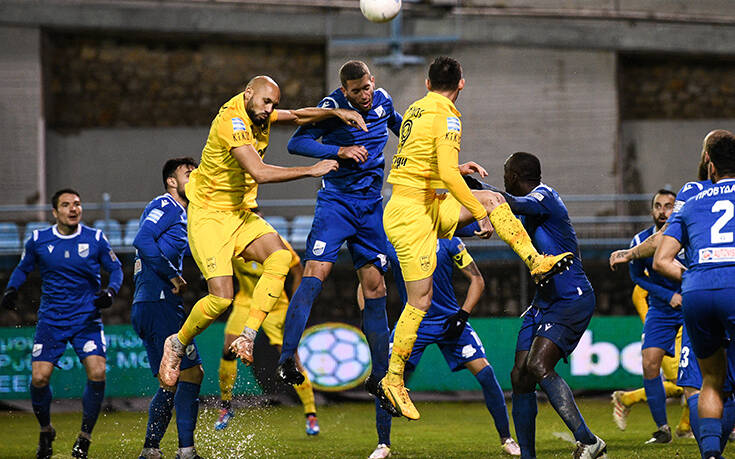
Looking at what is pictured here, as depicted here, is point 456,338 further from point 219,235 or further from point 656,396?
point 219,235

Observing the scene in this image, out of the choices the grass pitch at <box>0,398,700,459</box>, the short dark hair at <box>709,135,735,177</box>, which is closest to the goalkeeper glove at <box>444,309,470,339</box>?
the grass pitch at <box>0,398,700,459</box>

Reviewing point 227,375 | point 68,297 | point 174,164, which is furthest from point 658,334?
point 68,297

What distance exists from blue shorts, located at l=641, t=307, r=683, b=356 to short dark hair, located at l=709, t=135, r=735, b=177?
10.2 feet

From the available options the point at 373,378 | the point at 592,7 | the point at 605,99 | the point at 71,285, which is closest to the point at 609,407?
the point at 373,378

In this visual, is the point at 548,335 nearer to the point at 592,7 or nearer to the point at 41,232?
the point at 41,232

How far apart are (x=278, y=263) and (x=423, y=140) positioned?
4.61 feet

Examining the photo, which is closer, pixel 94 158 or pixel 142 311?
pixel 142 311

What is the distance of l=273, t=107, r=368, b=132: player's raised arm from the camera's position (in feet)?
22.5

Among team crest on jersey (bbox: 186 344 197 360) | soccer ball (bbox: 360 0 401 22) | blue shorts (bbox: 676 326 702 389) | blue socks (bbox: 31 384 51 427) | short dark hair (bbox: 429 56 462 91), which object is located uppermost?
soccer ball (bbox: 360 0 401 22)

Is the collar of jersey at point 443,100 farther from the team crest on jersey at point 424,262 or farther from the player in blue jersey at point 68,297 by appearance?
the player in blue jersey at point 68,297

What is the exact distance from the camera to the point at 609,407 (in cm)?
1200

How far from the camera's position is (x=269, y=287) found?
670 centimetres

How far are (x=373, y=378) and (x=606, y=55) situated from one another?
1396 cm

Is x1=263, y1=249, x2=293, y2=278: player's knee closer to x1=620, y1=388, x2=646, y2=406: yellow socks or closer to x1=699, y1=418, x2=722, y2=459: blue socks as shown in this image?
x1=699, y1=418, x2=722, y2=459: blue socks
